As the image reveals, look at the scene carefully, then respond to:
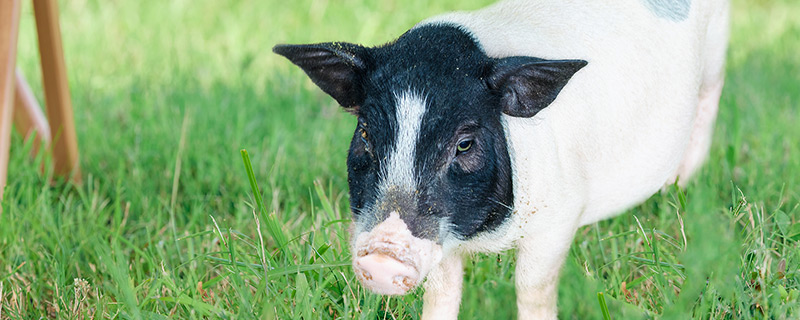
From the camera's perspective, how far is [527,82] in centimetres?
197

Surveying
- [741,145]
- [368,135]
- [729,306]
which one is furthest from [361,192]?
[741,145]

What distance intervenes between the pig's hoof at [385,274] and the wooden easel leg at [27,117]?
2.28 meters

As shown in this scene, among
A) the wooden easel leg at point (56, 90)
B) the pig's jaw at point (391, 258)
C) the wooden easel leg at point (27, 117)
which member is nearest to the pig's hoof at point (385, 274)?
the pig's jaw at point (391, 258)

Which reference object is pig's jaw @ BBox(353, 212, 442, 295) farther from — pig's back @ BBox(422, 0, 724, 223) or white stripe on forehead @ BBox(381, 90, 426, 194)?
pig's back @ BBox(422, 0, 724, 223)

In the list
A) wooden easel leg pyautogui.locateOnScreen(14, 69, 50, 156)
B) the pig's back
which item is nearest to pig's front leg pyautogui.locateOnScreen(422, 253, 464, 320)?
the pig's back

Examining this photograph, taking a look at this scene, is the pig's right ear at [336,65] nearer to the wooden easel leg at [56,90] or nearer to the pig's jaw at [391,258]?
the pig's jaw at [391,258]

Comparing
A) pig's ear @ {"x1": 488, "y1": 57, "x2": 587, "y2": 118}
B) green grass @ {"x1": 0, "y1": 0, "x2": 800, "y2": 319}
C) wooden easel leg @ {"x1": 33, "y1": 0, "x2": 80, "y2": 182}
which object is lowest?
green grass @ {"x1": 0, "y1": 0, "x2": 800, "y2": 319}

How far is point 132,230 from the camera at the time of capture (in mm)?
3062

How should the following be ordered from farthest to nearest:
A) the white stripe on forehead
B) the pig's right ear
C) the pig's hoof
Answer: the pig's right ear < the white stripe on forehead < the pig's hoof

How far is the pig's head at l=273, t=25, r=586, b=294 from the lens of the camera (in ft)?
6.05

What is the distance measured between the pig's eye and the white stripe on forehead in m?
0.11

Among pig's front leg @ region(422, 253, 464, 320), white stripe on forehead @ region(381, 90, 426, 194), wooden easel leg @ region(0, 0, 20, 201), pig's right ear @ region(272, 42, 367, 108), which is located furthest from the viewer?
wooden easel leg @ region(0, 0, 20, 201)

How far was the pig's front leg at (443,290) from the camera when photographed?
2.20 metres

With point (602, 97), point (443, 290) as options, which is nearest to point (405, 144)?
point (443, 290)
